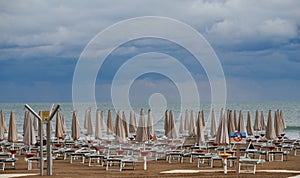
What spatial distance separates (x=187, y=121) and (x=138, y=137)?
6.16 metres

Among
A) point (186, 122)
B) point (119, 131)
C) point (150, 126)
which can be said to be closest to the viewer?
point (119, 131)

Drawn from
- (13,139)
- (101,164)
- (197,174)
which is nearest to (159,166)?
(101,164)

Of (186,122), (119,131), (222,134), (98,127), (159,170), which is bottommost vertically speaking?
(159,170)

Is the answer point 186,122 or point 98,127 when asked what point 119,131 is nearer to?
point 98,127

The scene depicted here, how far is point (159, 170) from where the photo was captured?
18062 mm

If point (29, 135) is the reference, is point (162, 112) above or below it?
above

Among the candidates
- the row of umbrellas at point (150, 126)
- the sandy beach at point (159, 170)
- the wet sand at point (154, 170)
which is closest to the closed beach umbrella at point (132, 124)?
the row of umbrellas at point (150, 126)

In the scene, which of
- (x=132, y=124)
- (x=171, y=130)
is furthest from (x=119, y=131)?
(x=132, y=124)

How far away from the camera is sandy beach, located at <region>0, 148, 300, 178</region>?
53.7 feet

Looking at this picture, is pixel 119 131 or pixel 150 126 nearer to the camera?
pixel 119 131

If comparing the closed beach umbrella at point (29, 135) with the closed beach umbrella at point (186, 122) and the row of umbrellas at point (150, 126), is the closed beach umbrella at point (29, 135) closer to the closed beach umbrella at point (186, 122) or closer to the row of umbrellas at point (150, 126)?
the row of umbrellas at point (150, 126)

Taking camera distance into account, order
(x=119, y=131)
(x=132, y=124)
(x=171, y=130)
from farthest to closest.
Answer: (x=132, y=124), (x=171, y=130), (x=119, y=131)

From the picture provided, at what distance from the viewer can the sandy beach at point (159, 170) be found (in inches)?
644

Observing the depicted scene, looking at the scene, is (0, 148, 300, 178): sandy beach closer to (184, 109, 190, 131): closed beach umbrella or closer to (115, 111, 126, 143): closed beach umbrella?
(115, 111, 126, 143): closed beach umbrella
